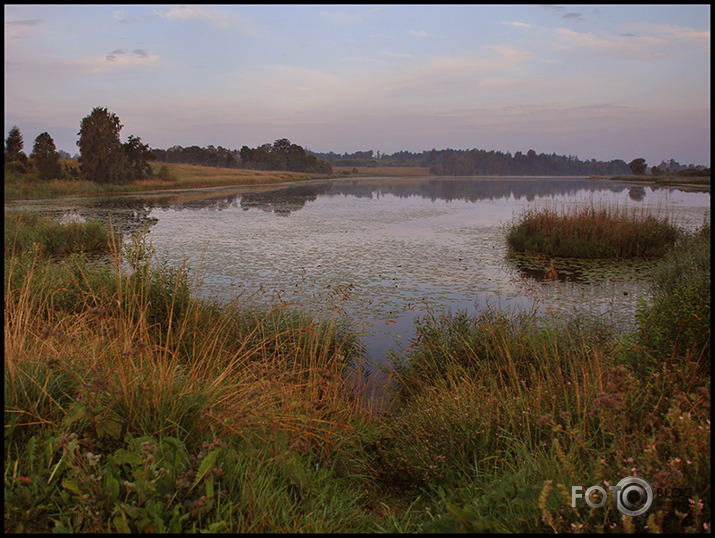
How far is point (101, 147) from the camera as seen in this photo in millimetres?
35719

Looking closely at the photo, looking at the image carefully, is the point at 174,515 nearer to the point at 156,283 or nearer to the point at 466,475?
the point at 466,475

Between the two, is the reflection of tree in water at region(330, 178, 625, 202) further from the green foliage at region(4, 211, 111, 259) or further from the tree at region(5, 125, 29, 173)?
the green foliage at region(4, 211, 111, 259)

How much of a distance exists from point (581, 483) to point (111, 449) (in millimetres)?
2265

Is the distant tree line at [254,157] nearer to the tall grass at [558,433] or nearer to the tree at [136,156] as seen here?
the tree at [136,156]

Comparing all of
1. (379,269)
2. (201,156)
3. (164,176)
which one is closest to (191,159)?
(201,156)

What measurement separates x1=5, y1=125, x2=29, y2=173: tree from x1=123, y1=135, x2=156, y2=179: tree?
22.6 ft

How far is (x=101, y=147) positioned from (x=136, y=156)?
7.53 metres

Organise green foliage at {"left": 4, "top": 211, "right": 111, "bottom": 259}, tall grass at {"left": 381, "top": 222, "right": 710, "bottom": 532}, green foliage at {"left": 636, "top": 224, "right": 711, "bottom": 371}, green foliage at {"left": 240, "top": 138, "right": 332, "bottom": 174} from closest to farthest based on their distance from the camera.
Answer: tall grass at {"left": 381, "top": 222, "right": 710, "bottom": 532} < green foliage at {"left": 636, "top": 224, "right": 711, "bottom": 371} < green foliage at {"left": 4, "top": 211, "right": 111, "bottom": 259} < green foliage at {"left": 240, "top": 138, "right": 332, "bottom": 174}

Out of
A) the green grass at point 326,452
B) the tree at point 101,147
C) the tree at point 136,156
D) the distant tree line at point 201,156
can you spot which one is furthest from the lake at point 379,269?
the distant tree line at point 201,156

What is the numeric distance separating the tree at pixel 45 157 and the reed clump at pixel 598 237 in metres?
32.5

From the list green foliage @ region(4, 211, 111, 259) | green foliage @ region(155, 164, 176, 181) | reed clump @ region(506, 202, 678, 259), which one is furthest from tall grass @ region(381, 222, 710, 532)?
green foliage @ region(155, 164, 176, 181)

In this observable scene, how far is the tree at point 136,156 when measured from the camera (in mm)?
41875

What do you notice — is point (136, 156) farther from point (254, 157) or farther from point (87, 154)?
point (254, 157)

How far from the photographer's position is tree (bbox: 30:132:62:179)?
35.4 meters
